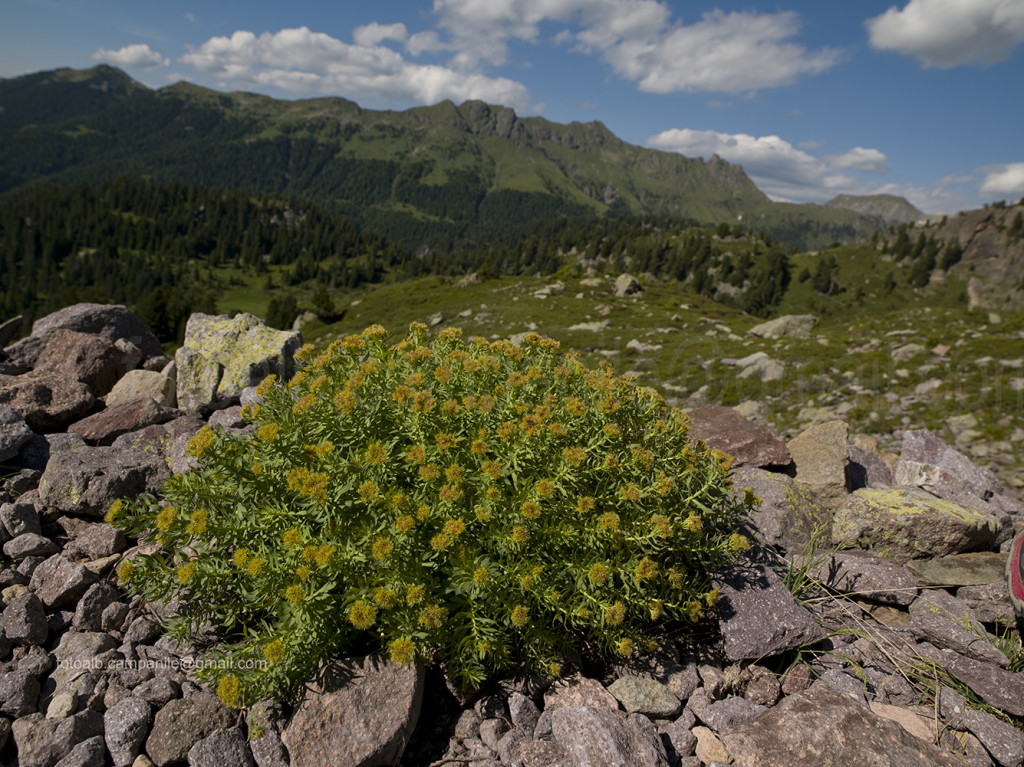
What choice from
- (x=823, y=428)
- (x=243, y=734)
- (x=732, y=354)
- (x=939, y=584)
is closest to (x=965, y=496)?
(x=823, y=428)

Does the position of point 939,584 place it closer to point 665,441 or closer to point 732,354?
point 665,441

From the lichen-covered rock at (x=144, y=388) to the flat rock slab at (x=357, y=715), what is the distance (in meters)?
7.01

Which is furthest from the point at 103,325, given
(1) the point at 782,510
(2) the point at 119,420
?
(1) the point at 782,510

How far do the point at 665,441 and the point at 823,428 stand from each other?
17.9ft

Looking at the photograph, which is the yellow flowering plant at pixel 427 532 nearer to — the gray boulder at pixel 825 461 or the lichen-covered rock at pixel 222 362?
the gray boulder at pixel 825 461

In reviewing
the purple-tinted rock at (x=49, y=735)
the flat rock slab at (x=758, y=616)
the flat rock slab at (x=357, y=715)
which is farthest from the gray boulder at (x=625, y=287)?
the purple-tinted rock at (x=49, y=735)

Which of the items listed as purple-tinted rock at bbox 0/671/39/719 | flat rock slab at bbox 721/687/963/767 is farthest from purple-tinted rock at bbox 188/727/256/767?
flat rock slab at bbox 721/687/963/767

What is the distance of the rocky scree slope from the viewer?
13.7 ft

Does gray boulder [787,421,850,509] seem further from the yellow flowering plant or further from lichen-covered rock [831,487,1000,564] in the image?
the yellow flowering plant

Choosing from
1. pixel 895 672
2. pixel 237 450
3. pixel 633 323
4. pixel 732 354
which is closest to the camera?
pixel 237 450

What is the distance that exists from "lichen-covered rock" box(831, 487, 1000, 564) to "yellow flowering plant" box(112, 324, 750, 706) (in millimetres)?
3294

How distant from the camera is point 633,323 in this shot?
53.5 metres

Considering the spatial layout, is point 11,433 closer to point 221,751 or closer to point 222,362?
point 222,362

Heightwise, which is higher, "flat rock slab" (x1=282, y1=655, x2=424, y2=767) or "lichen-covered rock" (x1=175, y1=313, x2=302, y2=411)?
"lichen-covered rock" (x1=175, y1=313, x2=302, y2=411)
